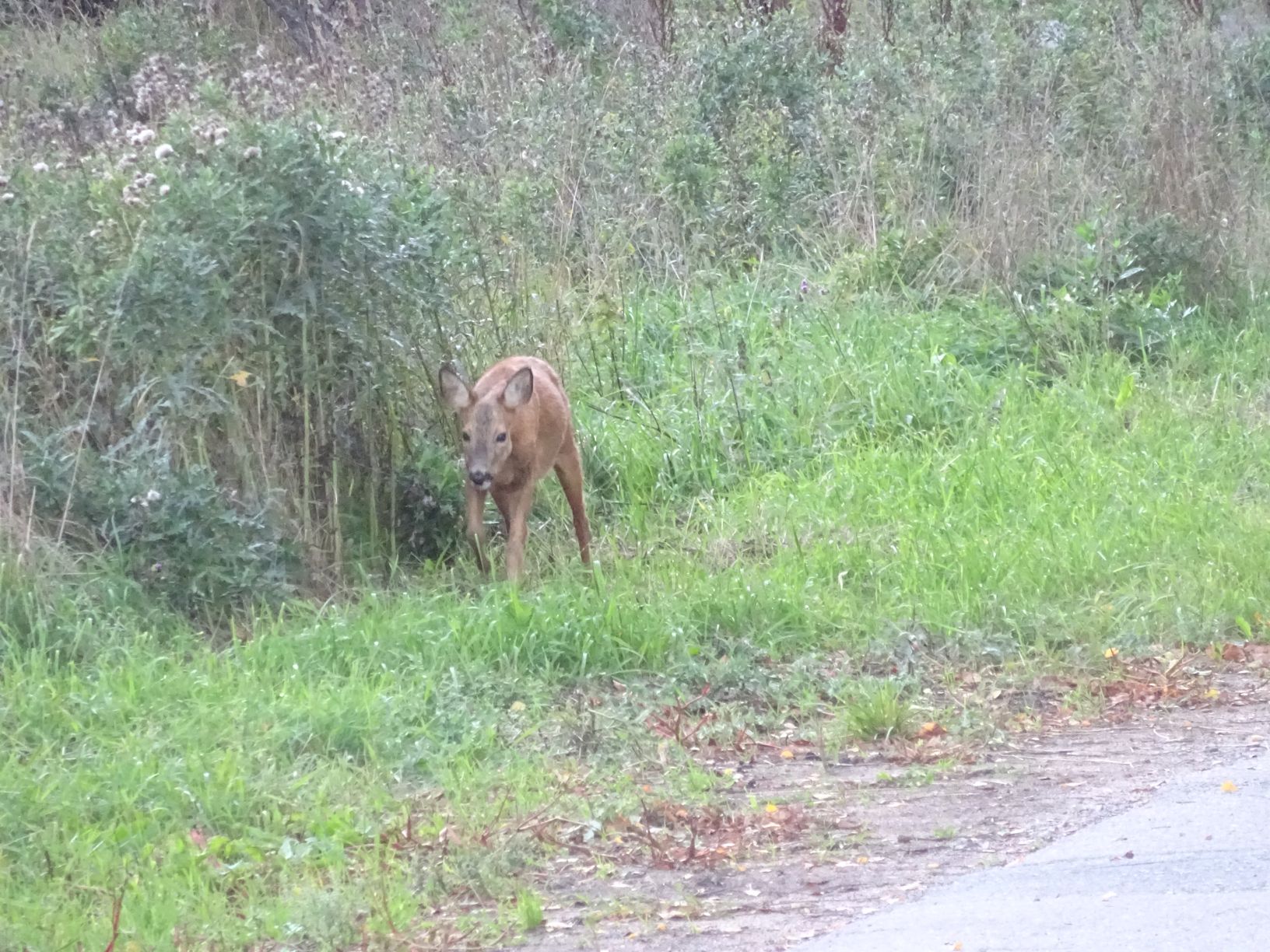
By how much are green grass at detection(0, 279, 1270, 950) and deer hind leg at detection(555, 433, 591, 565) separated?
137 mm

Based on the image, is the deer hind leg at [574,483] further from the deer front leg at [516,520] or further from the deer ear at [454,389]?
the deer ear at [454,389]

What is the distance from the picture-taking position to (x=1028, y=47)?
14.4 m

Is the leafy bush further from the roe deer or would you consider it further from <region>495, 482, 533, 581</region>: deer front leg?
<region>495, 482, 533, 581</region>: deer front leg

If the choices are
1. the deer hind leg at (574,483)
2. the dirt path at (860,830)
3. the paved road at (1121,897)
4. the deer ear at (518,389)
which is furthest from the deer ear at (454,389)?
the paved road at (1121,897)

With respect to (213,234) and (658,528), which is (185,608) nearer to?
(213,234)

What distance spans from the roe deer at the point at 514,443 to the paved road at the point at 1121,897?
3808 millimetres

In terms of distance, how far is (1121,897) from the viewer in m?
4.55

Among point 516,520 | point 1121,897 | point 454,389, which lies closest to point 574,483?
point 516,520

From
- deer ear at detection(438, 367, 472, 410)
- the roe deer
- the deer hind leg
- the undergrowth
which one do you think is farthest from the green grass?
deer ear at detection(438, 367, 472, 410)

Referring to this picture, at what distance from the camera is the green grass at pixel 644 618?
5.20 metres

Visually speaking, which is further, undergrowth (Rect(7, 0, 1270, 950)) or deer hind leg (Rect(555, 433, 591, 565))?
Answer: deer hind leg (Rect(555, 433, 591, 565))

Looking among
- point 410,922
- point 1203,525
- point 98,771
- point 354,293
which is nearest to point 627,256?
point 354,293

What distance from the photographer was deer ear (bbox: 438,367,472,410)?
Answer: 8359mm

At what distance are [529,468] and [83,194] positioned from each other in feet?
8.00
